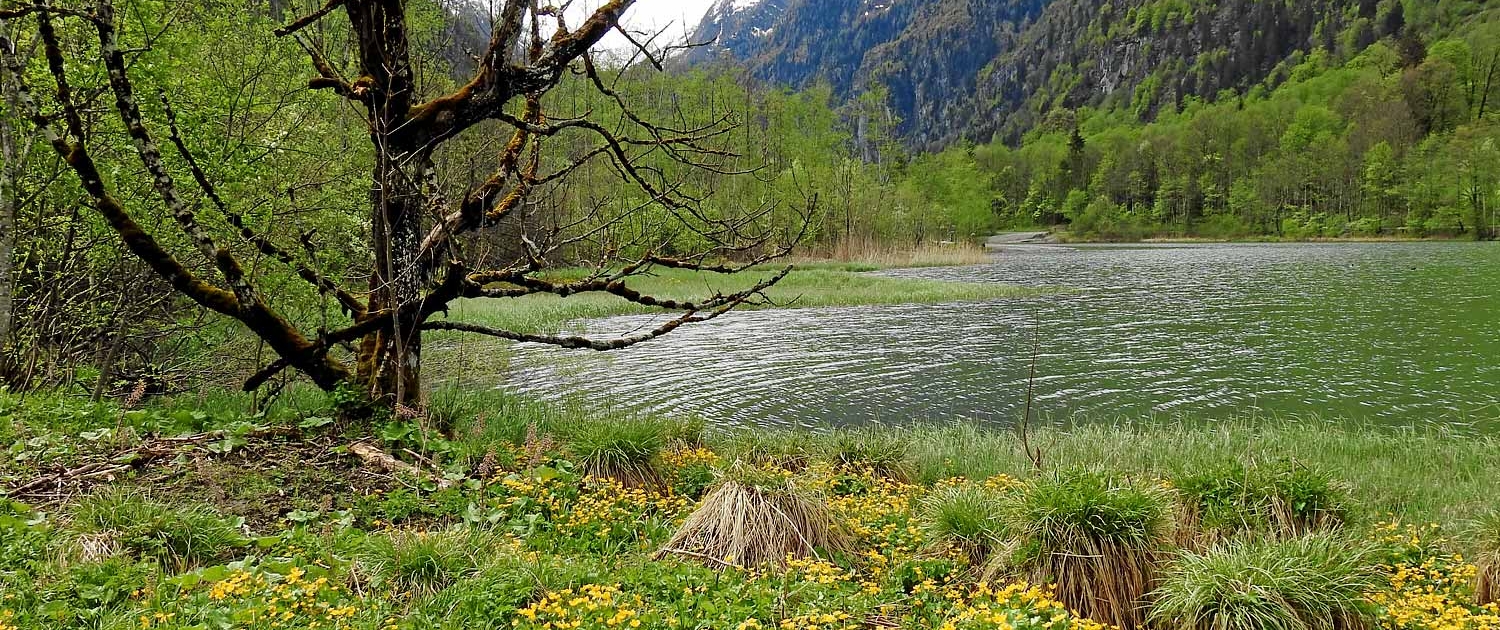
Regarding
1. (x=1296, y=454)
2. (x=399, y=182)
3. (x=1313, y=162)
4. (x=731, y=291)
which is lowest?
(x=1296, y=454)

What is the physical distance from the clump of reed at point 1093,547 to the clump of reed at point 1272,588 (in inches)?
8.9

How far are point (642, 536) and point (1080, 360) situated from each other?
12229 millimetres

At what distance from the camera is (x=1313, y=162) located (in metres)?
80.8

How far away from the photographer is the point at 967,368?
14344mm

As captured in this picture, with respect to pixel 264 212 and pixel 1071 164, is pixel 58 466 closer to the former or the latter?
pixel 264 212

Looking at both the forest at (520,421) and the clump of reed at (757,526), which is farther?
the clump of reed at (757,526)

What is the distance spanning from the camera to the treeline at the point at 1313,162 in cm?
6638

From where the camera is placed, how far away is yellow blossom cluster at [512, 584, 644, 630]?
10.4ft

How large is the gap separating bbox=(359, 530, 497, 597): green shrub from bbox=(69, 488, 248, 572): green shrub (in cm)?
87

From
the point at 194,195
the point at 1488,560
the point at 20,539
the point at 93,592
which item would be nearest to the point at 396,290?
the point at 194,195

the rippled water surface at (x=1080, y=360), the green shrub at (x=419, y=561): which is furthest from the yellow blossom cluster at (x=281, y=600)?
the rippled water surface at (x=1080, y=360)

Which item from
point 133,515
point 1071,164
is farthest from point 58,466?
point 1071,164

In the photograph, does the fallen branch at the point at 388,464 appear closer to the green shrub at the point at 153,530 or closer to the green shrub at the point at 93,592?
the green shrub at the point at 153,530

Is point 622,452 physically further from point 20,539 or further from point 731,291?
point 731,291
